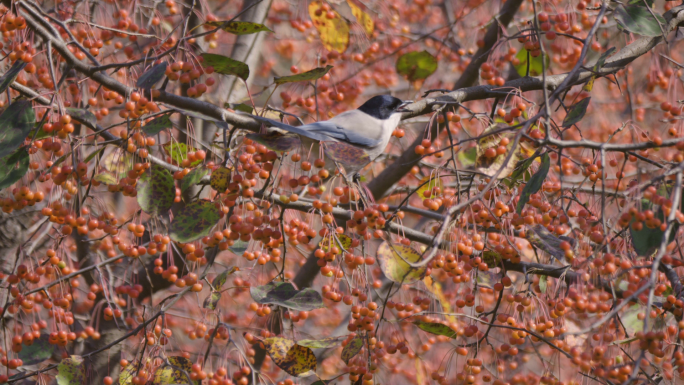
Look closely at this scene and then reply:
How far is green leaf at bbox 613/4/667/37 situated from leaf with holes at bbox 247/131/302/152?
1159 millimetres

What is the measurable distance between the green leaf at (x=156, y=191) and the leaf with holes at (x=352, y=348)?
31.5 inches

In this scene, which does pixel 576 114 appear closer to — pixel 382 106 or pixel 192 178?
pixel 192 178

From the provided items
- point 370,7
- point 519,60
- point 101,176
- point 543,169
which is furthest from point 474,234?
point 370,7

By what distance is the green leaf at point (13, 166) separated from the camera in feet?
5.71

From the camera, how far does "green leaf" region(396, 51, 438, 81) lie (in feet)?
8.84

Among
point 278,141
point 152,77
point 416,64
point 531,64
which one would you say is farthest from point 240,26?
point 531,64

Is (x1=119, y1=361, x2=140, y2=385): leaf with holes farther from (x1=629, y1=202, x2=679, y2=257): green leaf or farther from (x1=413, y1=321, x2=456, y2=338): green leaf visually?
Answer: (x1=629, y1=202, x2=679, y2=257): green leaf

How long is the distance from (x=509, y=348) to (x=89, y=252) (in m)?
2.38

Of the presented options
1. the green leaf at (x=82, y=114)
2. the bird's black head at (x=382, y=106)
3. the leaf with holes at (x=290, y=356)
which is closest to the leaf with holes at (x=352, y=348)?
the leaf with holes at (x=290, y=356)

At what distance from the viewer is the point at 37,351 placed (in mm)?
2189

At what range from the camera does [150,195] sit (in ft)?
5.71

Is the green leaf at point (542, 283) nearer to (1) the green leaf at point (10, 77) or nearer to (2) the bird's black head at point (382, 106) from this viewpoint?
(2) the bird's black head at point (382, 106)

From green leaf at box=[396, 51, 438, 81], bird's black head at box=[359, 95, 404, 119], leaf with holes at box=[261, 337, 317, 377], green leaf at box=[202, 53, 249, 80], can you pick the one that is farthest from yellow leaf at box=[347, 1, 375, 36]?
leaf with holes at box=[261, 337, 317, 377]

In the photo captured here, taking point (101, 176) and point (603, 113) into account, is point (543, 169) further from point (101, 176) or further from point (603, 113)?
point (603, 113)
